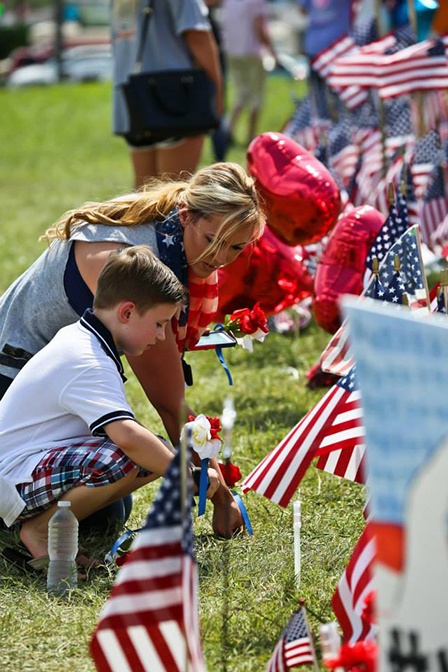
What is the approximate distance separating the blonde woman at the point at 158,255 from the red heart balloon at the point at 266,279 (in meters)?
0.90

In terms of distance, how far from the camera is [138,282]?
3.19m

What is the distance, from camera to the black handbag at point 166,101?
6.14 meters

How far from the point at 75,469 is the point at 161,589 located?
1156 millimetres

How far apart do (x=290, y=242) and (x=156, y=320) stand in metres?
1.74

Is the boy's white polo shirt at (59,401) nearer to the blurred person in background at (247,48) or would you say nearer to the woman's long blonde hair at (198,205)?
the woman's long blonde hair at (198,205)

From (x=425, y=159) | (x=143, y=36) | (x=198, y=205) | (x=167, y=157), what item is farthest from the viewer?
→ (x=425, y=159)

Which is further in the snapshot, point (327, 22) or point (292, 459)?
point (327, 22)

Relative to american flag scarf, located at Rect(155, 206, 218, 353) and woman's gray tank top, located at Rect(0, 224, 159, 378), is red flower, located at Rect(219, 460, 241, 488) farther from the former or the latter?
woman's gray tank top, located at Rect(0, 224, 159, 378)

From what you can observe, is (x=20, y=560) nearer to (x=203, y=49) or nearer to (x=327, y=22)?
(x=203, y=49)

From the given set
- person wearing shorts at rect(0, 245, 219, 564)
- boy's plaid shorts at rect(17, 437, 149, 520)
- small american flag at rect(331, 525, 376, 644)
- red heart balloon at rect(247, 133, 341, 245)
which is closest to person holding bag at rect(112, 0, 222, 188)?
red heart balloon at rect(247, 133, 341, 245)

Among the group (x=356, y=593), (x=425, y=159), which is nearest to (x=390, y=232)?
(x=356, y=593)

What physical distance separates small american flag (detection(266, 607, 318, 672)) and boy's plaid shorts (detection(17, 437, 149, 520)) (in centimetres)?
92

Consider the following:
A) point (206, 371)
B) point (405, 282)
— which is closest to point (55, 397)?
point (405, 282)

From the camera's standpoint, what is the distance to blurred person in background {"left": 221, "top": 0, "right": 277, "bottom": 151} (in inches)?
500
